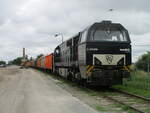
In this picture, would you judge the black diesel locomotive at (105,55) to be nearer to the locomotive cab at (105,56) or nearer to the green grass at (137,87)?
the locomotive cab at (105,56)

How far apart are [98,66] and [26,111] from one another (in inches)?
262

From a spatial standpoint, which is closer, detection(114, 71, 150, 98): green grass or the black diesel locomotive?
detection(114, 71, 150, 98): green grass

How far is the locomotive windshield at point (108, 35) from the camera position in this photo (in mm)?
16469

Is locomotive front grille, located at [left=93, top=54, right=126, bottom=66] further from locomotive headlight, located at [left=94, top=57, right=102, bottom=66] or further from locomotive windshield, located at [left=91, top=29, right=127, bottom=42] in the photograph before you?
locomotive windshield, located at [left=91, top=29, right=127, bottom=42]

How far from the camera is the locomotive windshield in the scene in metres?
16.5

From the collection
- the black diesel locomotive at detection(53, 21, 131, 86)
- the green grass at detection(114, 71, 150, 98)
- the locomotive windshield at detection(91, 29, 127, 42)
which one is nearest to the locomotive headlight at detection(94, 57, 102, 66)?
the black diesel locomotive at detection(53, 21, 131, 86)

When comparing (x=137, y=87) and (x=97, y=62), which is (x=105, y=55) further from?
(x=137, y=87)

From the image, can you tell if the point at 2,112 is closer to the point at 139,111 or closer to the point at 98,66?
the point at 139,111

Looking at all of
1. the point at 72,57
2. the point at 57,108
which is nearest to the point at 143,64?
the point at 72,57

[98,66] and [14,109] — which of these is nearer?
[14,109]

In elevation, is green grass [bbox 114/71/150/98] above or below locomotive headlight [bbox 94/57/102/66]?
below

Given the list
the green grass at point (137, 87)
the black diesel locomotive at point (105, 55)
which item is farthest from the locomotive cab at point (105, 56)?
the green grass at point (137, 87)

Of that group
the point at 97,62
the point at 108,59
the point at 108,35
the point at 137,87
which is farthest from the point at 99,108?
the point at 137,87

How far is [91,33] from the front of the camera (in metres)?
16.3
